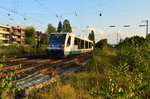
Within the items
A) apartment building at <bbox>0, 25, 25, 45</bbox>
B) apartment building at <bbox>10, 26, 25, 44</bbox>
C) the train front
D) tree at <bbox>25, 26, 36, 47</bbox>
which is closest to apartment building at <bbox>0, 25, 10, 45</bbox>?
apartment building at <bbox>0, 25, 25, 45</bbox>

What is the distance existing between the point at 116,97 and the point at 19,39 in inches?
5262

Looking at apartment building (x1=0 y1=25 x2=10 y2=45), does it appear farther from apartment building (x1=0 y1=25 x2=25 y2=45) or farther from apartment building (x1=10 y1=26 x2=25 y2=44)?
apartment building (x1=10 y1=26 x2=25 y2=44)

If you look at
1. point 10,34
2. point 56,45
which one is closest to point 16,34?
point 10,34

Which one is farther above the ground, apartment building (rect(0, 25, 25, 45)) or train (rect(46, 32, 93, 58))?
apartment building (rect(0, 25, 25, 45))

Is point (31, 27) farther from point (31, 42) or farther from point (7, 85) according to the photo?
point (7, 85)

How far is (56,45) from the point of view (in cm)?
3059

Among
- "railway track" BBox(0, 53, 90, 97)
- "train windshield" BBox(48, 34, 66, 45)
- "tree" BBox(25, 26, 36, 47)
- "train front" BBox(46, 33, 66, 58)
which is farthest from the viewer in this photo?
"tree" BBox(25, 26, 36, 47)

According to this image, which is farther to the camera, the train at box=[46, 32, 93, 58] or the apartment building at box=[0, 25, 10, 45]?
the apartment building at box=[0, 25, 10, 45]

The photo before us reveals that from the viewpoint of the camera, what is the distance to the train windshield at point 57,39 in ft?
100.0

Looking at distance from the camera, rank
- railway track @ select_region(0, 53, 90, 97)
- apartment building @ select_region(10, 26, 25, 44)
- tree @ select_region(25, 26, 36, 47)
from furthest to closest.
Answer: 1. apartment building @ select_region(10, 26, 25, 44)
2. tree @ select_region(25, 26, 36, 47)
3. railway track @ select_region(0, 53, 90, 97)

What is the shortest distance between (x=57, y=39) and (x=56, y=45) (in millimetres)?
717

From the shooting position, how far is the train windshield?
3047cm

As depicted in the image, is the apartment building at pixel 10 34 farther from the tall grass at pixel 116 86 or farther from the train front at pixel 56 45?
the tall grass at pixel 116 86

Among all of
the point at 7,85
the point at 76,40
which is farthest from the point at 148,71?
the point at 76,40
